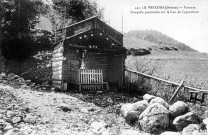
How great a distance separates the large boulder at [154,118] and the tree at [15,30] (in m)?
12.5

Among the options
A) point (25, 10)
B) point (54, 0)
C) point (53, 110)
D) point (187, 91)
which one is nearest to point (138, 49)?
point (54, 0)

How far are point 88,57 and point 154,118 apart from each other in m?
9.22

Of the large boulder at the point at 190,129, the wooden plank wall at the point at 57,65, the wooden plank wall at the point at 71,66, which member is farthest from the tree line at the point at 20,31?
the large boulder at the point at 190,129

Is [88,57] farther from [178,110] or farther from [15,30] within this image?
[178,110]

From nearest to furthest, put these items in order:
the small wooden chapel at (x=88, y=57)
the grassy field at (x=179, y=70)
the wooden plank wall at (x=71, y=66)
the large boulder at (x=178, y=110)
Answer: the large boulder at (x=178, y=110)
the small wooden chapel at (x=88, y=57)
the wooden plank wall at (x=71, y=66)
the grassy field at (x=179, y=70)

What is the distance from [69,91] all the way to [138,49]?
36231mm

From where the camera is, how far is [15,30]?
18.2 m

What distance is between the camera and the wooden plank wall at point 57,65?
15.3 meters

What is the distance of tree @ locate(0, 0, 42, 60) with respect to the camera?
58.6ft

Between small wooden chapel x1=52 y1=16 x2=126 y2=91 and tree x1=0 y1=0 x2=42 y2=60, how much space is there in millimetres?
3230

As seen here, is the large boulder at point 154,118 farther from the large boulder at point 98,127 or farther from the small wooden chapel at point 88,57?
the small wooden chapel at point 88,57

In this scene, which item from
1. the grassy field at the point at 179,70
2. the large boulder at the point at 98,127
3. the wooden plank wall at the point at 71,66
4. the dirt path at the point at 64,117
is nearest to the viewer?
the dirt path at the point at 64,117

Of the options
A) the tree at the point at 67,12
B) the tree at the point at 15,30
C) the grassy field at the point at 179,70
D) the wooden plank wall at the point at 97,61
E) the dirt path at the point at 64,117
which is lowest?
the dirt path at the point at 64,117

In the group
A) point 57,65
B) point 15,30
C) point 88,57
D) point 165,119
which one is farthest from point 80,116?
point 15,30
